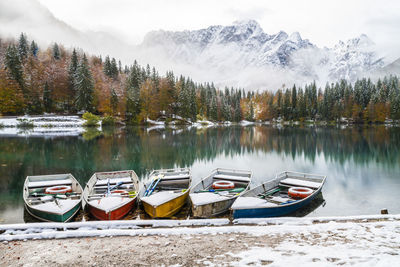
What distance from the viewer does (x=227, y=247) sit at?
744cm

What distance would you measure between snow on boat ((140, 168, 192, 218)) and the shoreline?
229cm

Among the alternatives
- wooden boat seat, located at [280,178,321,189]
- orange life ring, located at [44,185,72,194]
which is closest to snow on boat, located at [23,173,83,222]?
orange life ring, located at [44,185,72,194]

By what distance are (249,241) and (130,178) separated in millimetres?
10267

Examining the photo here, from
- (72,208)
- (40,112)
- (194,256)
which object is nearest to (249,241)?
(194,256)

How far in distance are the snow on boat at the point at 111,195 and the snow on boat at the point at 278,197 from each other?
16.3 ft

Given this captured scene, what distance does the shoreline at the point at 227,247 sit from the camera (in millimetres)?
6466

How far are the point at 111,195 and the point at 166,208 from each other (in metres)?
3.26

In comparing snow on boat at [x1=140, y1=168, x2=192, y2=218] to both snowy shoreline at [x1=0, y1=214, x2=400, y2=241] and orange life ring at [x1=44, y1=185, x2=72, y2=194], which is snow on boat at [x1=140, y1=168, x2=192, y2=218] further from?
orange life ring at [x1=44, y1=185, x2=72, y2=194]

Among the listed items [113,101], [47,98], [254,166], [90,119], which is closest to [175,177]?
[254,166]

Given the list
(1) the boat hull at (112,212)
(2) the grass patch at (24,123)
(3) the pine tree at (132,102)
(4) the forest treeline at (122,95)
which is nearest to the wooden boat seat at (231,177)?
(1) the boat hull at (112,212)

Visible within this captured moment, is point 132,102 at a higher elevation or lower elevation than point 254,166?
higher

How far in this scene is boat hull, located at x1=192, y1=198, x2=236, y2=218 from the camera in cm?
1101

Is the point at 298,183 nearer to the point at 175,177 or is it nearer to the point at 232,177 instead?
the point at 232,177

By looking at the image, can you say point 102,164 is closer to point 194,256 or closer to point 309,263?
point 194,256
